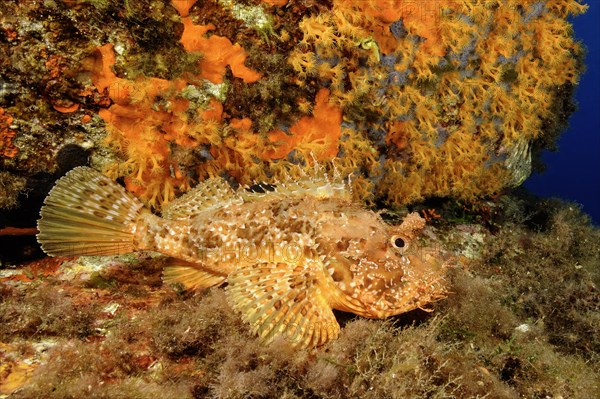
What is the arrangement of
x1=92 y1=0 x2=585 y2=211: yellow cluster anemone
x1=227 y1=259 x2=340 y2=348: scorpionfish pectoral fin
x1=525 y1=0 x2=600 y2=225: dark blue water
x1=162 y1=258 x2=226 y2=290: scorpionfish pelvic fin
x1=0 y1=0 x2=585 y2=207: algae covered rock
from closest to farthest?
1. x1=227 y1=259 x2=340 y2=348: scorpionfish pectoral fin
2. x1=162 y1=258 x2=226 y2=290: scorpionfish pelvic fin
3. x1=0 y1=0 x2=585 y2=207: algae covered rock
4. x1=92 y1=0 x2=585 y2=211: yellow cluster anemone
5. x1=525 y1=0 x2=600 y2=225: dark blue water

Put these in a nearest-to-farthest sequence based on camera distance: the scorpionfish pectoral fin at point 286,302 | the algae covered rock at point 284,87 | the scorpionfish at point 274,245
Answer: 1. the scorpionfish pectoral fin at point 286,302
2. the scorpionfish at point 274,245
3. the algae covered rock at point 284,87

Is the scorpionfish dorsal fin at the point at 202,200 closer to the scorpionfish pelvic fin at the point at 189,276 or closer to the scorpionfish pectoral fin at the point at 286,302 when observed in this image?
the scorpionfish pelvic fin at the point at 189,276

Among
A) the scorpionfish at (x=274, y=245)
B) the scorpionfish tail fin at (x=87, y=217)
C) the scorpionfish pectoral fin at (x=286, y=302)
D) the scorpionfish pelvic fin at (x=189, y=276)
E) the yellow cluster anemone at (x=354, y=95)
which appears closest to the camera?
the scorpionfish pectoral fin at (x=286, y=302)

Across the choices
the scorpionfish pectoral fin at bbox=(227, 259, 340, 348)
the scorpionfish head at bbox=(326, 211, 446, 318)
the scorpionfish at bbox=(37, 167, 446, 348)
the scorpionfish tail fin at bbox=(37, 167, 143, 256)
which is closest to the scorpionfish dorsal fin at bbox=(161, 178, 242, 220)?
the scorpionfish at bbox=(37, 167, 446, 348)

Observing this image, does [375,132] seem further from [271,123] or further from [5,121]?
[5,121]

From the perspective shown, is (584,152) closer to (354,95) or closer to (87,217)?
(354,95)

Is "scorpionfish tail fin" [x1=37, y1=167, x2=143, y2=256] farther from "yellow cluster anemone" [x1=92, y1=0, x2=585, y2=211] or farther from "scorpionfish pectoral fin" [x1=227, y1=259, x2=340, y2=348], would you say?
"scorpionfish pectoral fin" [x1=227, y1=259, x2=340, y2=348]

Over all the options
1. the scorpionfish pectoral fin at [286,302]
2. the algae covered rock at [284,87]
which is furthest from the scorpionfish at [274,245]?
the algae covered rock at [284,87]

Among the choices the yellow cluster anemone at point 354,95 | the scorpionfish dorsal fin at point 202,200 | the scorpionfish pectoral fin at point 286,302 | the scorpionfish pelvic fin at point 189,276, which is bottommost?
the scorpionfish pelvic fin at point 189,276

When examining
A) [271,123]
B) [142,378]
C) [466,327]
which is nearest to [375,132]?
[271,123]
